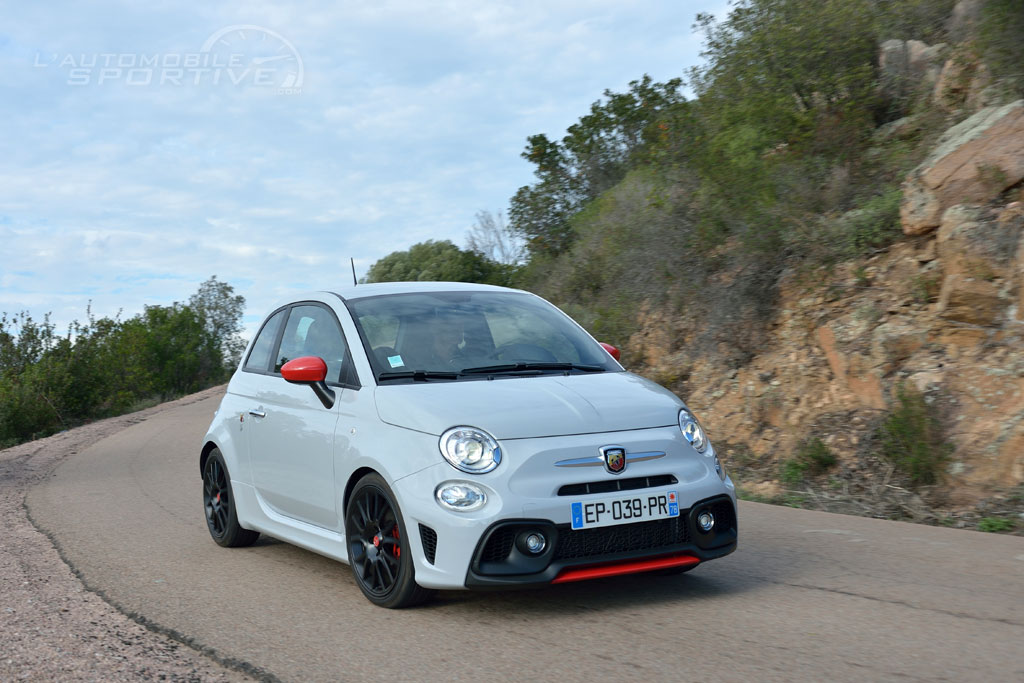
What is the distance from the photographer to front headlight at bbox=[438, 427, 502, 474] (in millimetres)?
5012

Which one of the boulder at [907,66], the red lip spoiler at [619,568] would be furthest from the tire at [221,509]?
the boulder at [907,66]

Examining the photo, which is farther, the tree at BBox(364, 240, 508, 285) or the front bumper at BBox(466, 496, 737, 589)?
the tree at BBox(364, 240, 508, 285)

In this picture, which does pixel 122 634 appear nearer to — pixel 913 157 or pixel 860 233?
pixel 860 233

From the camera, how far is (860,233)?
1202 cm

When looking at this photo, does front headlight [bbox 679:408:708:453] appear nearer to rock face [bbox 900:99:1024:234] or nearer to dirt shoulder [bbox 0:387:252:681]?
dirt shoulder [bbox 0:387:252:681]

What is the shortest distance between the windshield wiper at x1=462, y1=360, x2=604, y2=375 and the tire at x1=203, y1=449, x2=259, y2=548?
2428 mm

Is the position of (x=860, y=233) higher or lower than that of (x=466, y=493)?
higher

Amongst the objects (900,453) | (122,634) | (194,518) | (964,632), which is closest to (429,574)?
(122,634)

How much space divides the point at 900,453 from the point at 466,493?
5.48m

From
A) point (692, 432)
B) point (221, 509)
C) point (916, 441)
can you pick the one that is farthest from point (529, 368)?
point (916, 441)

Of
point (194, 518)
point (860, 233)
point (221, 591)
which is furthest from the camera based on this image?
point (860, 233)

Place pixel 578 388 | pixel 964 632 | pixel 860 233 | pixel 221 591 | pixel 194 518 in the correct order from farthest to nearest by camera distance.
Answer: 1. pixel 860 233
2. pixel 194 518
3. pixel 221 591
4. pixel 578 388
5. pixel 964 632

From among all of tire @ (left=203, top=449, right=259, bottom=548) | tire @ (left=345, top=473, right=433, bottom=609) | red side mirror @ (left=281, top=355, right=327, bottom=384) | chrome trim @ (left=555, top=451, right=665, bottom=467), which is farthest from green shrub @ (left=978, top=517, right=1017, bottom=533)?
tire @ (left=203, top=449, right=259, bottom=548)

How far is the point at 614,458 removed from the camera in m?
5.07
